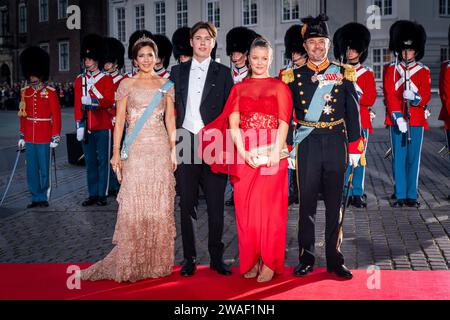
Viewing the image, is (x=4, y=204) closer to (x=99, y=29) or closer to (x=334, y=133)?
(x=334, y=133)

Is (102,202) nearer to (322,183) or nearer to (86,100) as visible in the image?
(86,100)

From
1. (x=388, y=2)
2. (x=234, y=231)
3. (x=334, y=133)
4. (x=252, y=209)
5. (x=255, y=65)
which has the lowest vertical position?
(x=234, y=231)

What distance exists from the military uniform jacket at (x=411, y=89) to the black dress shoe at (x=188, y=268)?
3948mm

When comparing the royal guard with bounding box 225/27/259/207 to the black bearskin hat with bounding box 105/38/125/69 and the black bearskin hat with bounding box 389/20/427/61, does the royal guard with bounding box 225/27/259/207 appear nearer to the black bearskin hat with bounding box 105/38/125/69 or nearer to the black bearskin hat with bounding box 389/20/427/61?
the black bearskin hat with bounding box 105/38/125/69

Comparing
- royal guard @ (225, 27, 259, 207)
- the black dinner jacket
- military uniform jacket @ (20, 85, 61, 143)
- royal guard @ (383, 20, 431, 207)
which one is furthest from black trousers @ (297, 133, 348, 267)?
military uniform jacket @ (20, 85, 61, 143)

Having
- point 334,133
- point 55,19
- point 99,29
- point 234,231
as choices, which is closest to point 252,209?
point 334,133

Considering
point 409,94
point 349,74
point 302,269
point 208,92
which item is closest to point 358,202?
point 409,94

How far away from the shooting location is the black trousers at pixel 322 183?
5184 millimetres

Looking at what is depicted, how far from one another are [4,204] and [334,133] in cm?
536

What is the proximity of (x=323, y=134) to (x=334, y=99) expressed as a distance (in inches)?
10.9

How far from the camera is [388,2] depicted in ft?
87.0

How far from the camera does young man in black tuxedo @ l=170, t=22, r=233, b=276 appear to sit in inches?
208

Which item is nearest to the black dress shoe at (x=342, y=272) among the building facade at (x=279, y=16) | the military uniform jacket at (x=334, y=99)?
the military uniform jacket at (x=334, y=99)

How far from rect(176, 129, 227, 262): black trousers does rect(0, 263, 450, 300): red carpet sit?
0.22m
